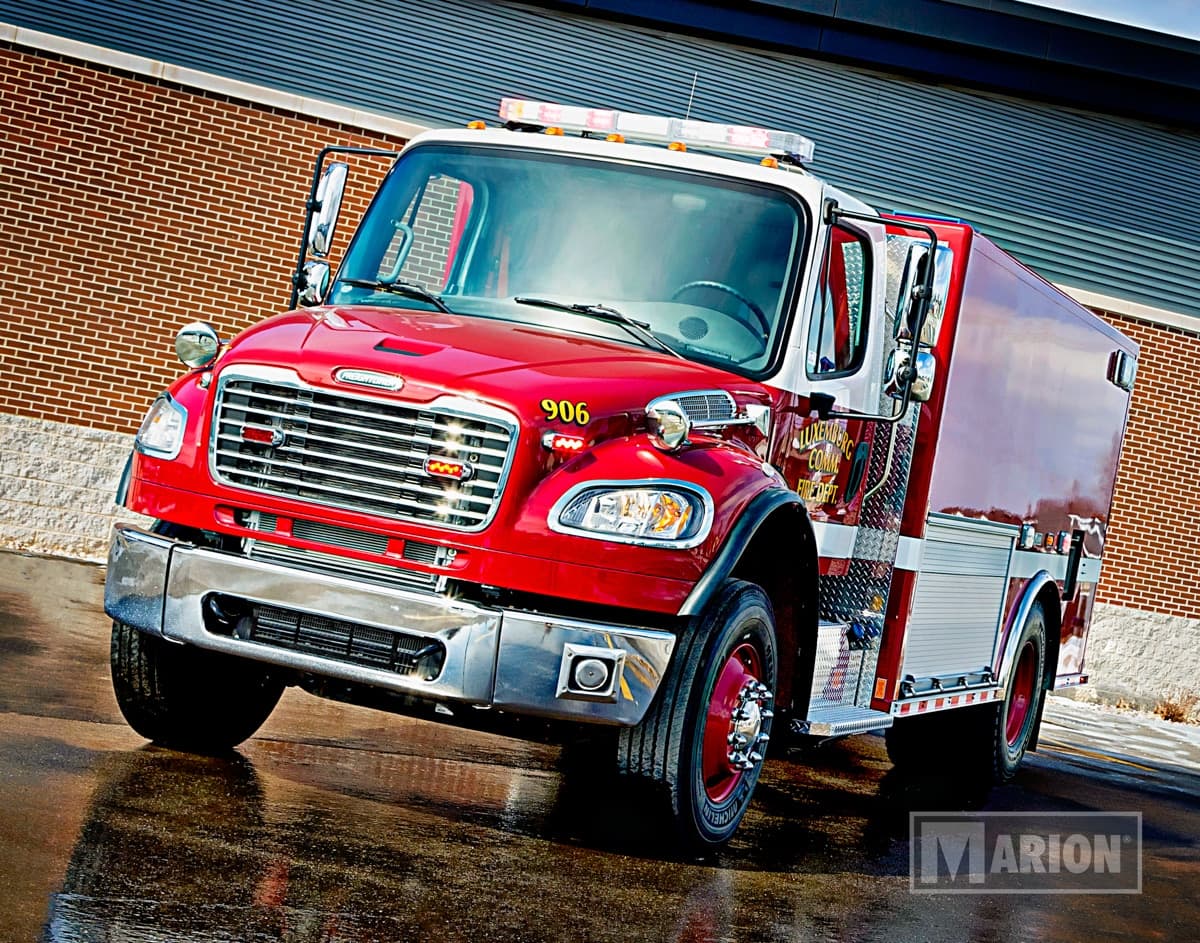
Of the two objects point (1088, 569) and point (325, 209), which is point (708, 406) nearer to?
point (325, 209)

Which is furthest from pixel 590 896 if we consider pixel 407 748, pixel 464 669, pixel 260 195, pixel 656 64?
pixel 656 64

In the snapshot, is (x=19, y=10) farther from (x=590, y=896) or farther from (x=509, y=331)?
(x=590, y=896)

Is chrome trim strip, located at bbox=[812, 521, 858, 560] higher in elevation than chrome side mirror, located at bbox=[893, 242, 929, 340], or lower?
lower

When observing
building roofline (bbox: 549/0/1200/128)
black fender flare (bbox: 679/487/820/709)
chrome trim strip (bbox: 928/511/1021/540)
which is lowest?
black fender flare (bbox: 679/487/820/709)

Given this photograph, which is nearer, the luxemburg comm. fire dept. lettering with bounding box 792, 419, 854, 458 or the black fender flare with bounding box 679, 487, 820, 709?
the black fender flare with bounding box 679, 487, 820, 709

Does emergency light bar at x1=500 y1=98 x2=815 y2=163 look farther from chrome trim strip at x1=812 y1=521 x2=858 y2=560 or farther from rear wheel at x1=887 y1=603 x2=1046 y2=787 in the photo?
rear wheel at x1=887 y1=603 x2=1046 y2=787

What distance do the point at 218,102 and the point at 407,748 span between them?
8.32 m

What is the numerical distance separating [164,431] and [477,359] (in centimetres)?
120

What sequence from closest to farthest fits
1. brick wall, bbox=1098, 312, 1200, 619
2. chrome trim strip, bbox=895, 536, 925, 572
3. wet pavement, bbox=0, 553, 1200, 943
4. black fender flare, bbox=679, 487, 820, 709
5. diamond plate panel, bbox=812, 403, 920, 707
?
1. wet pavement, bbox=0, 553, 1200, 943
2. black fender flare, bbox=679, 487, 820, 709
3. diamond plate panel, bbox=812, 403, 920, 707
4. chrome trim strip, bbox=895, 536, 925, 572
5. brick wall, bbox=1098, 312, 1200, 619

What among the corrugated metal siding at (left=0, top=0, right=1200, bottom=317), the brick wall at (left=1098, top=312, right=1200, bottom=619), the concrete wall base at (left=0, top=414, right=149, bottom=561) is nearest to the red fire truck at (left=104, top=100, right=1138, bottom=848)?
the concrete wall base at (left=0, top=414, right=149, bottom=561)

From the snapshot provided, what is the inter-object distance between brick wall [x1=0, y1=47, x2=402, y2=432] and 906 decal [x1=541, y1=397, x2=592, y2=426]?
30.3 feet

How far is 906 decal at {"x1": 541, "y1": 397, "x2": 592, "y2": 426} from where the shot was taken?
217 inches

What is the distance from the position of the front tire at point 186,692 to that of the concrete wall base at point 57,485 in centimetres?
758

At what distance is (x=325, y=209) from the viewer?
7160 mm
